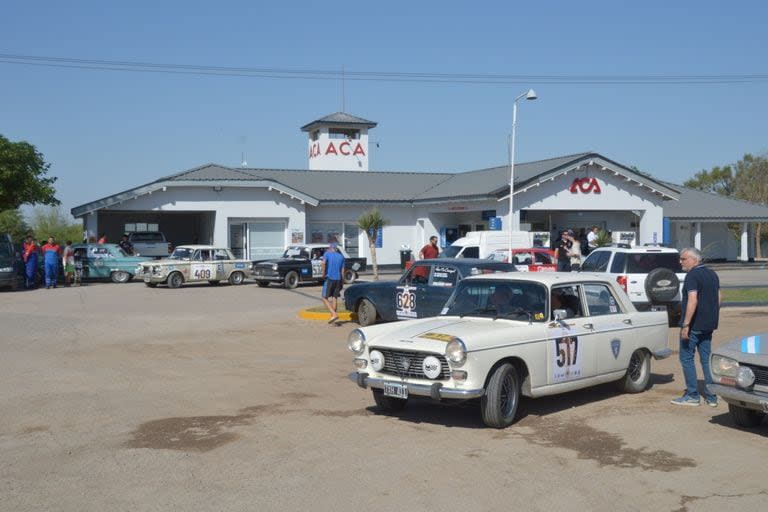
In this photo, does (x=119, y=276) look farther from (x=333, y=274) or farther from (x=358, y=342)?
(x=358, y=342)

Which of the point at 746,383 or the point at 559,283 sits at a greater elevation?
the point at 559,283

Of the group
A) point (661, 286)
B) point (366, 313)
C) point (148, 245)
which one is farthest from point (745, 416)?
point (148, 245)

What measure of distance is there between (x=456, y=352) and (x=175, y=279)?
23.2m

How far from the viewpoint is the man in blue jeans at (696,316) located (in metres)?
9.52

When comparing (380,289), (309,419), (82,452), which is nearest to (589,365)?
(309,419)

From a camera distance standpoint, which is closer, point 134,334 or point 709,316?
point 709,316

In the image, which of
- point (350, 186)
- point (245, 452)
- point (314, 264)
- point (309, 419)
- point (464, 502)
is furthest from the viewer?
point (350, 186)

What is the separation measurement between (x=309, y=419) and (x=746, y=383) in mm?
4468

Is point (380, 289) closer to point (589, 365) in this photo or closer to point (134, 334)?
point (134, 334)

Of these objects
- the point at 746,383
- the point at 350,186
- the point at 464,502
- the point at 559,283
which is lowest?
the point at 464,502

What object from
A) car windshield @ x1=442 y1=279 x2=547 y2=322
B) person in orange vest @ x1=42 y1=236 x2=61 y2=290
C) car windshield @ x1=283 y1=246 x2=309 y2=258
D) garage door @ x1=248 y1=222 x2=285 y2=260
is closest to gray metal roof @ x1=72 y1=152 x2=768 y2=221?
garage door @ x1=248 y1=222 x2=285 y2=260

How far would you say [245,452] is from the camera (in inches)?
308

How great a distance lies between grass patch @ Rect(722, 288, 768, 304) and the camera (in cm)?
2225

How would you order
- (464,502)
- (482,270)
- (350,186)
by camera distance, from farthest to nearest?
1. (350,186)
2. (482,270)
3. (464,502)
